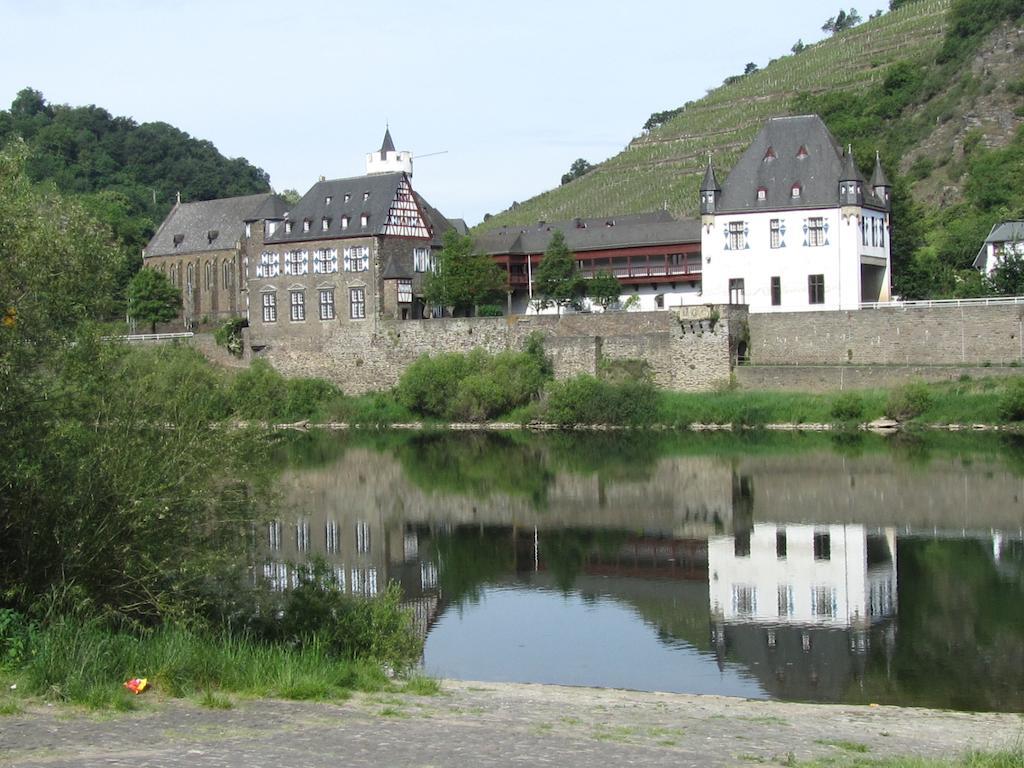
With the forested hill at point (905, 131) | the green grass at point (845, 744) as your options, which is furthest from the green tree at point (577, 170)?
the green grass at point (845, 744)

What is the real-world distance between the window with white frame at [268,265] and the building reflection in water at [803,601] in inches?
1630

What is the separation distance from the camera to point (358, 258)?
65688mm

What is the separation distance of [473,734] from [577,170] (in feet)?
417

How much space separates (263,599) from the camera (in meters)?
17.8

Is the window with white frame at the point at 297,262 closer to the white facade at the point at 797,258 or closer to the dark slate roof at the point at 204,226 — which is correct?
the dark slate roof at the point at 204,226

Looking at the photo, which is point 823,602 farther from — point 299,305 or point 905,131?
point 905,131

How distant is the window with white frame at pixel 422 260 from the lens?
6712 centimetres

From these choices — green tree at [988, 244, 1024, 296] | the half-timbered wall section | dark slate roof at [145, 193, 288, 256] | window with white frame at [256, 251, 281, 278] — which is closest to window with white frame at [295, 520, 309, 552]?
green tree at [988, 244, 1024, 296]

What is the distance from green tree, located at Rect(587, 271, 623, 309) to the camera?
2456 inches

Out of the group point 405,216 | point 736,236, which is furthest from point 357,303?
point 736,236

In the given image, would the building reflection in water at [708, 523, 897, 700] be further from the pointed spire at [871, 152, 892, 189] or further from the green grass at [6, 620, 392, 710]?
the pointed spire at [871, 152, 892, 189]

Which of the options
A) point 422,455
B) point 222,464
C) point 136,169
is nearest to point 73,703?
point 222,464

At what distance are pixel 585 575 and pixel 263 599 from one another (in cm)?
1039

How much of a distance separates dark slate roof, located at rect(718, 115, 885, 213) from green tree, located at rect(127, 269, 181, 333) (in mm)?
34213
